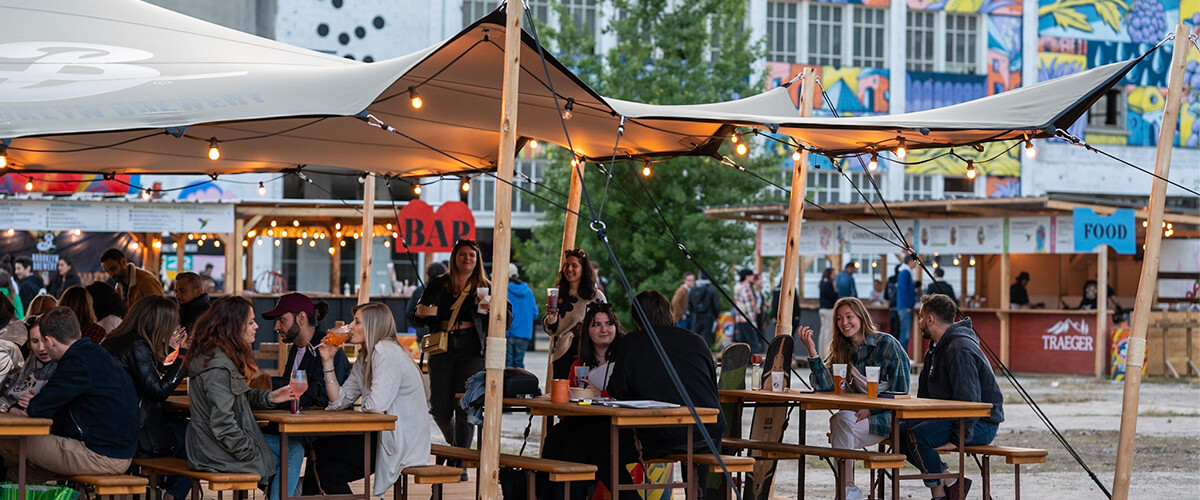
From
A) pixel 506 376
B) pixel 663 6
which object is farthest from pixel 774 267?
pixel 506 376

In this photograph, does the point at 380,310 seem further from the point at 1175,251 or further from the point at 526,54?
the point at 1175,251

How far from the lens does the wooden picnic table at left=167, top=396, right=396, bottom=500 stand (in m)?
6.66

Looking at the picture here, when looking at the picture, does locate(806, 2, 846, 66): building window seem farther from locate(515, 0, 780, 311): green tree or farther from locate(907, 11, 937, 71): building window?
locate(515, 0, 780, 311): green tree

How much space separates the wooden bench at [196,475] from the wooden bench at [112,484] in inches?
7.6

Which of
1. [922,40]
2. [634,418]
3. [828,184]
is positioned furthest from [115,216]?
[922,40]

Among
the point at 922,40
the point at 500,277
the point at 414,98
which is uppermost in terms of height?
the point at 922,40

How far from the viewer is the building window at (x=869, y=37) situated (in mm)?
41625

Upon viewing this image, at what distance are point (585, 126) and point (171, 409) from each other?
3297 mm

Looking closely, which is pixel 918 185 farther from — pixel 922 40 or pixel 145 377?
pixel 145 377

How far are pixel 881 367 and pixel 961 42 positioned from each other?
35521 mm

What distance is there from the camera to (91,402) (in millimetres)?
6598

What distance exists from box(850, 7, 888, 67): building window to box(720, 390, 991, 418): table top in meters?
34.1

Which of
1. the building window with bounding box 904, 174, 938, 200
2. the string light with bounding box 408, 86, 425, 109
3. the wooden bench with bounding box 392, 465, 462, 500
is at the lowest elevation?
the wooden bench with bounding box 392, 465, 462, 500

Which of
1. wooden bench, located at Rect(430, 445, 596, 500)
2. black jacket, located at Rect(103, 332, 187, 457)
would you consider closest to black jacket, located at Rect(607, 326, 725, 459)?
wooden bench, located at Rect(430, 445, 596, 500)
